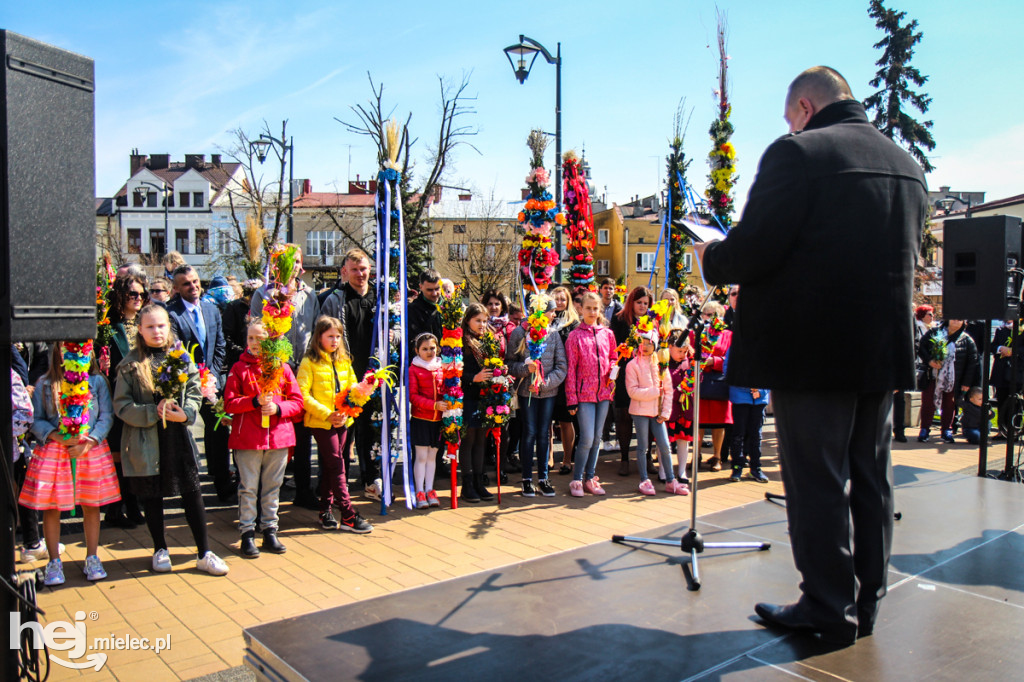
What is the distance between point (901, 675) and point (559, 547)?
2.90m

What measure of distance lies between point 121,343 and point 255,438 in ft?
4.86

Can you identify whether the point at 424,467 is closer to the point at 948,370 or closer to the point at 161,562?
the point at 161,562

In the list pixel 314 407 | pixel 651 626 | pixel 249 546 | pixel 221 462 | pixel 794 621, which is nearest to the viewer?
pixel 794 621

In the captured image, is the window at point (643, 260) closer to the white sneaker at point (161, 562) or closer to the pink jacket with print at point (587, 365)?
the pink jacket with print at point (587, 365)

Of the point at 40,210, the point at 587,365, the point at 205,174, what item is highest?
the point at 205,174

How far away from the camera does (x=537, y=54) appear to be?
12719 millimetres

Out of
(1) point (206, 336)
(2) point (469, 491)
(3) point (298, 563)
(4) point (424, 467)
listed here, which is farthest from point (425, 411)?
(1) point (206, 336)

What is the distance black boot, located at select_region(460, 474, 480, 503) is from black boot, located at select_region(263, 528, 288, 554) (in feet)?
6.26

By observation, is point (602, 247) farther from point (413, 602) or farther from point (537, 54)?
point (413, 602)

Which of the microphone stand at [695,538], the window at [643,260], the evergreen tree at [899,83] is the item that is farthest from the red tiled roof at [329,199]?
the microphone stand at [695,538]

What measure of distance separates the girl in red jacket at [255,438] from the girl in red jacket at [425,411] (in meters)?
1.26

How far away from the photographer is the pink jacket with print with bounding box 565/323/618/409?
686 cm

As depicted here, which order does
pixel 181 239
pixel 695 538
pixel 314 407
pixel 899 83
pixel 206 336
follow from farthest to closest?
1. pixel 181 239
2. pixel 899 83
3. pixel 206 336
4. pixel 314 407
5. pixel 695 538

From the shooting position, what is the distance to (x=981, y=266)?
280 inches
